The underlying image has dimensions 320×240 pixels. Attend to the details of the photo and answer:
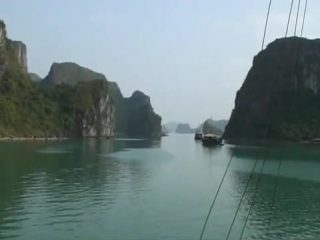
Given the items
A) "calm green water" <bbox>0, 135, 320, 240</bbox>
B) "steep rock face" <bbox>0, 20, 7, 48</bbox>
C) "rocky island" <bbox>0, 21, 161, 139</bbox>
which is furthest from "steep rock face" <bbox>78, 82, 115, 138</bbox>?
"calm green water" <bbox>0, 135, 320, 240</bbox>

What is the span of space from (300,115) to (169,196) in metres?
131

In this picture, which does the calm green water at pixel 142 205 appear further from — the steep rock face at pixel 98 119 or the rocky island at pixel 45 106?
the steep rock face at pixel 98 119

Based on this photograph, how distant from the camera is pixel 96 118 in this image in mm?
179125

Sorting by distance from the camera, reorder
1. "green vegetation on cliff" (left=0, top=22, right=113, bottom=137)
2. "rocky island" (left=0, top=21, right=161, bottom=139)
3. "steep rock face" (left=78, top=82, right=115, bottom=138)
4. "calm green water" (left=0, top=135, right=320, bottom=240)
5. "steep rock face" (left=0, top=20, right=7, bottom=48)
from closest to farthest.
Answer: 1. "calm green water" (left=0, top=135, right=320, bottom=240)
2. "green vegetation on cliff" (left=0, top=22, right=113, bottom=137)
3. "rocky island" (left=0, top=21, right=161, bottom=139)
4. "steep rock face" (left=0, top=20, right=7, bottom=48)
5. "steep rock face" (left=78, top=82, right=115, bottom=138)

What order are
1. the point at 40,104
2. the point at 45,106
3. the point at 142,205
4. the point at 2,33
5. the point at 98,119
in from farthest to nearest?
the point at 98,119 < the point at 2,33 < the point at 45,106 < the point at 40,104 < the point at 142,205

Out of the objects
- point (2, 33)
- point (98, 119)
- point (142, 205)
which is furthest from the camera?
point (98, 119)

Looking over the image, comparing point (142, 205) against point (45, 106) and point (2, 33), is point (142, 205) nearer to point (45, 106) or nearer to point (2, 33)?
point (45, 106)

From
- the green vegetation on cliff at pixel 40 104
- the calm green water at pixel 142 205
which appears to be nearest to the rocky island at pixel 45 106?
the green vegetation on cliff at pixel 40 104

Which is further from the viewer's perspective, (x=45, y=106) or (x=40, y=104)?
(x=45, y=106)

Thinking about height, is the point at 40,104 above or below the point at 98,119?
above

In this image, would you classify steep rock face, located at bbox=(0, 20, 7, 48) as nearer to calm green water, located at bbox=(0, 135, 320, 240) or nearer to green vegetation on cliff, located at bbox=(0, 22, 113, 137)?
green vegetation on cliff, located at bbox=(0, 22, 113, 137)

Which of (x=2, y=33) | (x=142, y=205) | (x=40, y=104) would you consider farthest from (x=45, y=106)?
(x=142, y=205)

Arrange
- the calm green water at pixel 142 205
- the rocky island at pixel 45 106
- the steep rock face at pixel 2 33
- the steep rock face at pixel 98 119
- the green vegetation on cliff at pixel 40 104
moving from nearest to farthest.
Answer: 1. the calm green water at pixel 142 205
2. the green vegetation on cliff at pixel 40 104
3. the rocky island at pixel 45 106
4. the steep rock face at pixel 2 33
5. the steep rock face at pixel 98 119

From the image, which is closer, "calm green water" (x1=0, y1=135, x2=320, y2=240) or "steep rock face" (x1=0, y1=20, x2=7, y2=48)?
"calm green water" (x1=0, y1=135, x2=320, y2=240)
